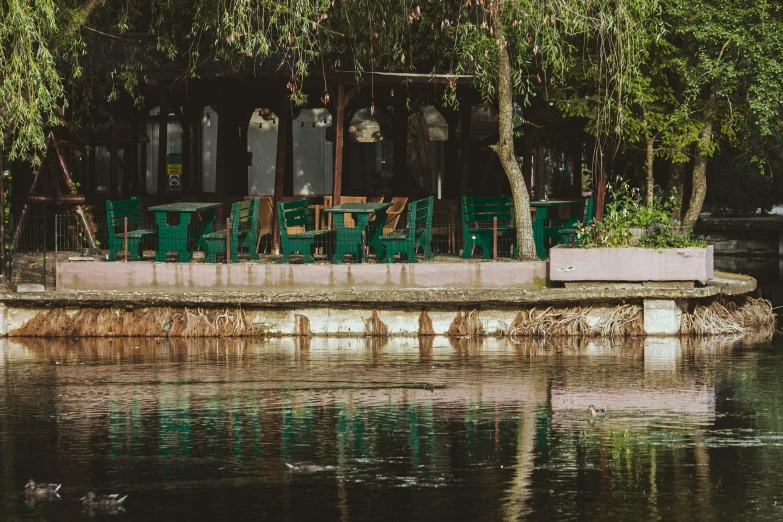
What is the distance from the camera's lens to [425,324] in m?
20.1

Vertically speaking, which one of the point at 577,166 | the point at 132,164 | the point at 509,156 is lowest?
the point at 509,156

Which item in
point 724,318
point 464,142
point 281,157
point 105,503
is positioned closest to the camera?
point 105,503

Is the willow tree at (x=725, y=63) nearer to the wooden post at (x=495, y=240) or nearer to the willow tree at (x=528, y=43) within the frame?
the willow tree at (x=528, y=43)

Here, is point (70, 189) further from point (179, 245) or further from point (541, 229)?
point (541, 229)

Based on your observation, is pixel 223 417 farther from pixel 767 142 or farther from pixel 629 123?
pixel 767 142

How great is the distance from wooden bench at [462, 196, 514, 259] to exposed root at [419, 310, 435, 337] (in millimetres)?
2160

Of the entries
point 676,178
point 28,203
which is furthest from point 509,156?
point 676,178

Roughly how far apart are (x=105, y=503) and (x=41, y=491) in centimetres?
64

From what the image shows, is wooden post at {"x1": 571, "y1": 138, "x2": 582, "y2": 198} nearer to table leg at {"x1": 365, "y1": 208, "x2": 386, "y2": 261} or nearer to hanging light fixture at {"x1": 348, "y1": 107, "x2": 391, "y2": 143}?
hanging light fixture at {"x1": 348, "y1": 107, "x2": 391, "y2": 143}

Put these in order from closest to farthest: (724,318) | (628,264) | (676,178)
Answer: (628,264)
(724,318)
(676,178)

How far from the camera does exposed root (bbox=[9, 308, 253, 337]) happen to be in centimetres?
2009

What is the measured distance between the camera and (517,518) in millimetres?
8992

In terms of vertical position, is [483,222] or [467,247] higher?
[483,222]

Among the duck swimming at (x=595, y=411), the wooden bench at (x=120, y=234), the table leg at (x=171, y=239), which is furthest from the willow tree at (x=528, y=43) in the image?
the duck swimming at (x=595, y=411)
